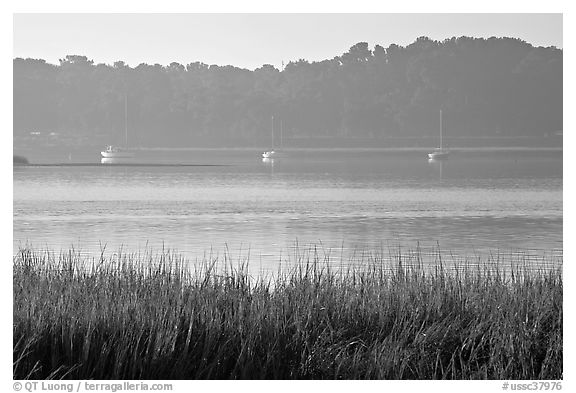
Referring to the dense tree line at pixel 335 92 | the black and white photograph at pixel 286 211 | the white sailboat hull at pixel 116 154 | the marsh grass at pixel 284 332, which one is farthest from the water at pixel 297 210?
the marsh grass at pixel 284 332

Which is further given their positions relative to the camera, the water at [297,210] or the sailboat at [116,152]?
the sailboat at [116,152]

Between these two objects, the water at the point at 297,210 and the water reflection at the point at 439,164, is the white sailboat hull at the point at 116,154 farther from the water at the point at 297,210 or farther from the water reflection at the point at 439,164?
the water reflection at the point at 439,164

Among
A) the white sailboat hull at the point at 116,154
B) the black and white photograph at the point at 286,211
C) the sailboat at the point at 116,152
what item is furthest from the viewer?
the white sailboat hull at the point at 116,154

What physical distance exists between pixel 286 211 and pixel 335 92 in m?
5.18

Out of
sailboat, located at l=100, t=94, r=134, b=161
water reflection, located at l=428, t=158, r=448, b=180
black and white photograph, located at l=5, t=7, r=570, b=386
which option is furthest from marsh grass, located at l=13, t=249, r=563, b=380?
water reflection, located at l=428, t=158, r=448, b=180

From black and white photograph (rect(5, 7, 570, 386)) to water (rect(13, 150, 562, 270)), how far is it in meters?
0.16

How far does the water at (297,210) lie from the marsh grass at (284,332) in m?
3.24

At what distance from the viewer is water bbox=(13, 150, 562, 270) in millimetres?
16344

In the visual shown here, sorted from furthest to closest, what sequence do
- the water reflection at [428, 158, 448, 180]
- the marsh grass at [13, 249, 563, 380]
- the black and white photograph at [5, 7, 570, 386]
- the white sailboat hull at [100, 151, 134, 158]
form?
the white sailboat hull at [100, 151, 134, 158], the water reflection at [428, 158, 448, 180], the black and white photograph at [5, 7, 570, 386], the marsh grass at [13, 249, 563, 380]

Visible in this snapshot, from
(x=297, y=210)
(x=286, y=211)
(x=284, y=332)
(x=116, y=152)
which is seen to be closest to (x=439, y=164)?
(x=116, y=152)

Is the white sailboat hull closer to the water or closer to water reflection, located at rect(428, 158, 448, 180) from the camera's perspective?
the water

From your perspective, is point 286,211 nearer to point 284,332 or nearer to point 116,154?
point 284,332

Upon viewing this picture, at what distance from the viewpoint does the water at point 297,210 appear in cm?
1634

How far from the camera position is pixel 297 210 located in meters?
28.2
